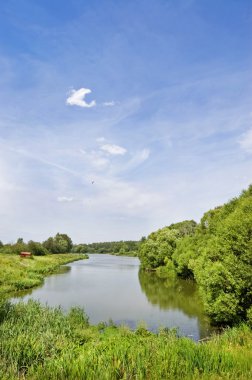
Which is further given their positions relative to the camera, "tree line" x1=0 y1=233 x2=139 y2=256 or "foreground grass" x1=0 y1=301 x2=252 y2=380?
"tree line" x1=0 y1=233 x2=139 y2=256

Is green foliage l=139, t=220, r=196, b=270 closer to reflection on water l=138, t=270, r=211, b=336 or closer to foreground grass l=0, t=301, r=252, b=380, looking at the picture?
reflection on water l=138, t=270, r=211, b=336

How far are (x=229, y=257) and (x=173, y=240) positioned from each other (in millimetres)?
50505

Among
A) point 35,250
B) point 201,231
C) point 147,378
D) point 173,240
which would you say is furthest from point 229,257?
point 35,250

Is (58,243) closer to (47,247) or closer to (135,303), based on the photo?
(47,247)

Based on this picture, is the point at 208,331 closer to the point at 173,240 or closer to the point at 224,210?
the point at 224,210

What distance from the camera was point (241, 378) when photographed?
8648mm

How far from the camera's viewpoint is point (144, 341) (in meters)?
14.4

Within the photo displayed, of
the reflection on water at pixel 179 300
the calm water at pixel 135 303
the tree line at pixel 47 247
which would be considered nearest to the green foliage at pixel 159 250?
the reflection on water at pixel 179 300

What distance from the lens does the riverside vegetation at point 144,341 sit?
372 inches

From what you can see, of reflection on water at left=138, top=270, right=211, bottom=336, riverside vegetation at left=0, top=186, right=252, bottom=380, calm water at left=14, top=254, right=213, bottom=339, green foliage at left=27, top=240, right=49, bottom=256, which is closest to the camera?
riverside vegetation at left=0, top=186, right=252, bottom=380

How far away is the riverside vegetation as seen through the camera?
9.45 meters

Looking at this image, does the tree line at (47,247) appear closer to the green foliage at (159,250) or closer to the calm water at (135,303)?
the green foliage at (159,250)

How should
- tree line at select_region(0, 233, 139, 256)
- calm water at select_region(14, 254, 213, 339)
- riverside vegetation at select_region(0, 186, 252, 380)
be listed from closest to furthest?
riverside vegetation at select_region(0, 186, 252, 380) < calm water at select_region(14, 254, 213, 339) < tree line at select_region(0, 233, 139, 256)

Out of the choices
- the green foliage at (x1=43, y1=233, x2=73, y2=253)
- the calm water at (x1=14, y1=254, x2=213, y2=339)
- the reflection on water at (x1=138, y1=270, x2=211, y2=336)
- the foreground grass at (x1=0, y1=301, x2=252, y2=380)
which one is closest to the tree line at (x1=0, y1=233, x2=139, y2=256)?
the green foliage at (x1=43, y1=233, x2=73, y2=253)
